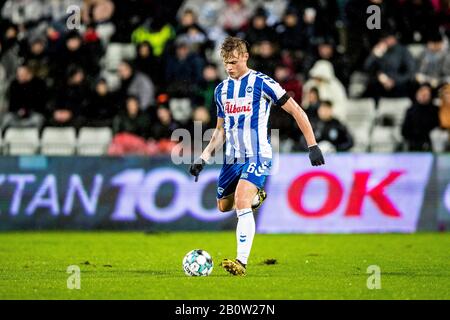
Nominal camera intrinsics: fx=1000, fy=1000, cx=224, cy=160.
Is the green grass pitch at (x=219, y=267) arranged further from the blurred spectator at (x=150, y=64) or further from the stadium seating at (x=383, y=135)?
the blurred spectator at (x=150, y=64)

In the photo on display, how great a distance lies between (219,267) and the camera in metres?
11.4

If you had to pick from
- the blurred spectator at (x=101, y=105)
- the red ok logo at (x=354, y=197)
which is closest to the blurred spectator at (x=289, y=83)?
the red ok logo at (x=354, y=197)

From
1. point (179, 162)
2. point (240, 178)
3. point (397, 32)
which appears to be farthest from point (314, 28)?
point (240, 178)

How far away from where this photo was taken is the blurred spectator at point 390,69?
19703 mm

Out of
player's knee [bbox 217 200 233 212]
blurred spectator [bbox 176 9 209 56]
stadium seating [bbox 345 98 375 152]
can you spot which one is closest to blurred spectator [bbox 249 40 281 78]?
blurred spectator [bbox 176 9 209 56]

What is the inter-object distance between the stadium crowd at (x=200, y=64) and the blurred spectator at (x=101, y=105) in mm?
20

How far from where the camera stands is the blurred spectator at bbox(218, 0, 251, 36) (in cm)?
2115

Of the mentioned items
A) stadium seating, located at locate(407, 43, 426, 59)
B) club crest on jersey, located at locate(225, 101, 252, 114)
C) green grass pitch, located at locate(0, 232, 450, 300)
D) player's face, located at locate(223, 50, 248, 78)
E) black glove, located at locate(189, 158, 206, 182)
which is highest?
stadium seating, located at locate(407, 43, 426, 59)

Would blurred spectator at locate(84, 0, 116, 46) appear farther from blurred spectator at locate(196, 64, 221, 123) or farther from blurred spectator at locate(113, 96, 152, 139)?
blurred spectator at locate(113, 96, 152, 139)

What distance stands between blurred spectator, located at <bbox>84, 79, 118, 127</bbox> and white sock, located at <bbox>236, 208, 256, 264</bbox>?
9.46 m

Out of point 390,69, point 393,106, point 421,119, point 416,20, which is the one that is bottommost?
point 421,119

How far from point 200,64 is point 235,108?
31.1ft

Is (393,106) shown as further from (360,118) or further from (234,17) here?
(234,17)

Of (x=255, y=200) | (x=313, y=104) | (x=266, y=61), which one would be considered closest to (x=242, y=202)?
(x=255, y=200)
